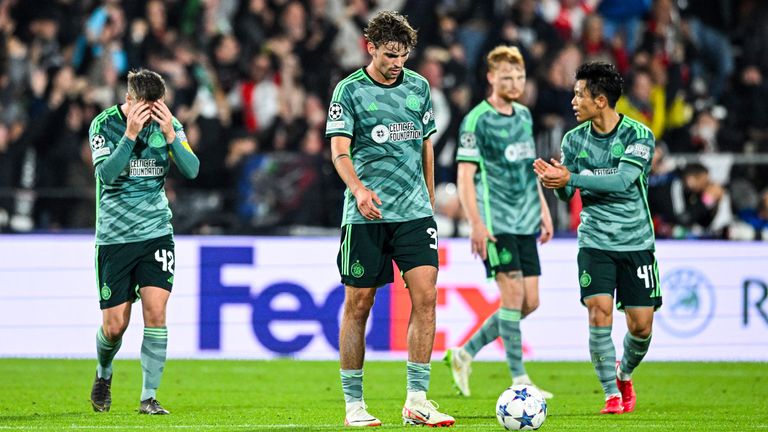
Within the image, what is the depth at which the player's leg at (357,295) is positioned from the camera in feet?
27.0

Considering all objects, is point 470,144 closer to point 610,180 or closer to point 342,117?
point 610,180

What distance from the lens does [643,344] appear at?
9586 mm

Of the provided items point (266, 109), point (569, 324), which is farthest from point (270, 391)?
point (266, 109)

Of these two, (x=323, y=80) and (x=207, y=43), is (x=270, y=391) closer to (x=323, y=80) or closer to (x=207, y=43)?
(x=323, y=80)

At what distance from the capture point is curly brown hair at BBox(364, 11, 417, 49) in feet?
26.6

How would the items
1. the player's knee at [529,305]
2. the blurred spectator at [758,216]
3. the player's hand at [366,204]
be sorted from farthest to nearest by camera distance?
the blurred spectator at [758,216]
the player's knee at [529,305]
the player's hand at [366,204]

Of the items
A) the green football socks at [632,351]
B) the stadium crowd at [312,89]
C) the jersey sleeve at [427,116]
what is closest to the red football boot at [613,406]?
the green football socks at [632,351]

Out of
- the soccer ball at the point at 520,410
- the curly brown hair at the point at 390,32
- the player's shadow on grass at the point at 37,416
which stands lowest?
the player's shadow on grass at the point at 37,416

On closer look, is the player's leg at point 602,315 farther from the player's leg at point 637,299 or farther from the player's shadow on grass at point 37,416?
the player's shadow on grass at point 37,416

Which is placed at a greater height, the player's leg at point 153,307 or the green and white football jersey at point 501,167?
the green and white football jersey at point 501,167

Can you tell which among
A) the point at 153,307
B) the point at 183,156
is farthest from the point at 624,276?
the point at 153,307

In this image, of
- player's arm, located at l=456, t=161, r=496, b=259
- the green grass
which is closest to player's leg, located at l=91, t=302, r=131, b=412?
the green grass

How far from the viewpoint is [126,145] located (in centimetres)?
908

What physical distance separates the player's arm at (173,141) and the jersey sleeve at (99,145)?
395 millimetres
